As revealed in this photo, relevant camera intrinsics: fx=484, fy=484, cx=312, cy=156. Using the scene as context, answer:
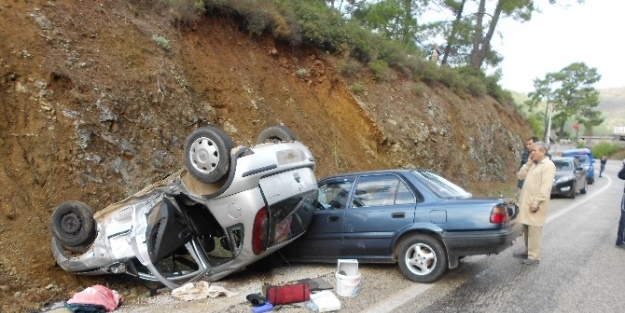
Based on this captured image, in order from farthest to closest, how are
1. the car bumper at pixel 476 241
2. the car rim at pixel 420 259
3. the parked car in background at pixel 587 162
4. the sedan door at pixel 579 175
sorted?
1. the parked car in background at pixel 587 162
2. the sedan door at pixel 579 175
3. the car rim at pixel 420 259
4. the car bumper at pixel 476 241

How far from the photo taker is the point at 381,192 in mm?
6488

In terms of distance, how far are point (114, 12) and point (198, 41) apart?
201 centimetres

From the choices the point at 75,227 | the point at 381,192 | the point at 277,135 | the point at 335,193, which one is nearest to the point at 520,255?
the point at 381,192

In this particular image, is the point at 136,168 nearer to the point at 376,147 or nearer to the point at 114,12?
the point at 114,12

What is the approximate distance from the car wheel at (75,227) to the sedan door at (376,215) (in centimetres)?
314

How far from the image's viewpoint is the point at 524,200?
7.20 m

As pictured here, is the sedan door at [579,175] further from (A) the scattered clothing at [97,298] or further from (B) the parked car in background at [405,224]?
(A) the scattered clothing at [97,298]

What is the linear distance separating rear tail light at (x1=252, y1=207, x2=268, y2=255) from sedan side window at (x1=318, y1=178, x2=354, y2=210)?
1455 millimetres

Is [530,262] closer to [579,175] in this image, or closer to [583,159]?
[579,175]

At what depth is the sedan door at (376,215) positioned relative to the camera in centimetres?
613

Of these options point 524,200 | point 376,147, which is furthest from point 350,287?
point 376,147

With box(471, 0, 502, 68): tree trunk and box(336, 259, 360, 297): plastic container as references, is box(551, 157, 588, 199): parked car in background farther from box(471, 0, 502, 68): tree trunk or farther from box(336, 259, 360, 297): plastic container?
box(336, 259, 360, 297): plastic container

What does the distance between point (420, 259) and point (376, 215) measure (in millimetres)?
790

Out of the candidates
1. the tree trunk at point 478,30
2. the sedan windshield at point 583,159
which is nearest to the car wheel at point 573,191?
the sedan windshield at point 583,159
